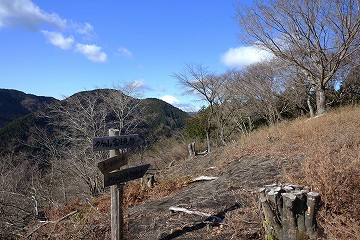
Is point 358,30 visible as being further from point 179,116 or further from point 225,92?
point 179,116

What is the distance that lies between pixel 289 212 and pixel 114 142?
7.60ft

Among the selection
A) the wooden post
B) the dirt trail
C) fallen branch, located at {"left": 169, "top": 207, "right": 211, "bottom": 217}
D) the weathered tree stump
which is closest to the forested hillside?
the dirt trail

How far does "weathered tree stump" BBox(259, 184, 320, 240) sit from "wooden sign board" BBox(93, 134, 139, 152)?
1.83m

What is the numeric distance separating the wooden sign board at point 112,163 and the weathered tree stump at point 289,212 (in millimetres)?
1839

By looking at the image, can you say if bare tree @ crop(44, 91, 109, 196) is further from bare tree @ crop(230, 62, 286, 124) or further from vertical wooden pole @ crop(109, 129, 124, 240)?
vertical wooden pole @ crop(109, 129, 124, 240)

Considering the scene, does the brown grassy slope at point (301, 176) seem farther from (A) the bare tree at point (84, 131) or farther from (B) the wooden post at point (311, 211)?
(A) the bare tree at point (84, 131)

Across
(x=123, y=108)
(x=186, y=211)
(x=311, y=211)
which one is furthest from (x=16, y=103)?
(x=311, y=211)

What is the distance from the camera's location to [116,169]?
442 cm

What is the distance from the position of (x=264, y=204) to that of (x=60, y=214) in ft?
20.9

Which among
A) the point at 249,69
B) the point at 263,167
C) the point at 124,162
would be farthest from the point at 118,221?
→ the point at 249,69

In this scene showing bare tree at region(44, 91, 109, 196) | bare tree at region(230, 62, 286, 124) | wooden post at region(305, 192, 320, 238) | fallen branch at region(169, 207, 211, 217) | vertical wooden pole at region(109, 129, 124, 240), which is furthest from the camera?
bare tree at region(230, 62, 286, 124)

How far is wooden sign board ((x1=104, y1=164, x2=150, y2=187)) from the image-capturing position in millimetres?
4268

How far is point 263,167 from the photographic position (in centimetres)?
798

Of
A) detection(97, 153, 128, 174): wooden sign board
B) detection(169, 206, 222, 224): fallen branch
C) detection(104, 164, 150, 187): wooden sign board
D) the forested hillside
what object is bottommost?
detection(169, 206, 222, 224): fallen branch
